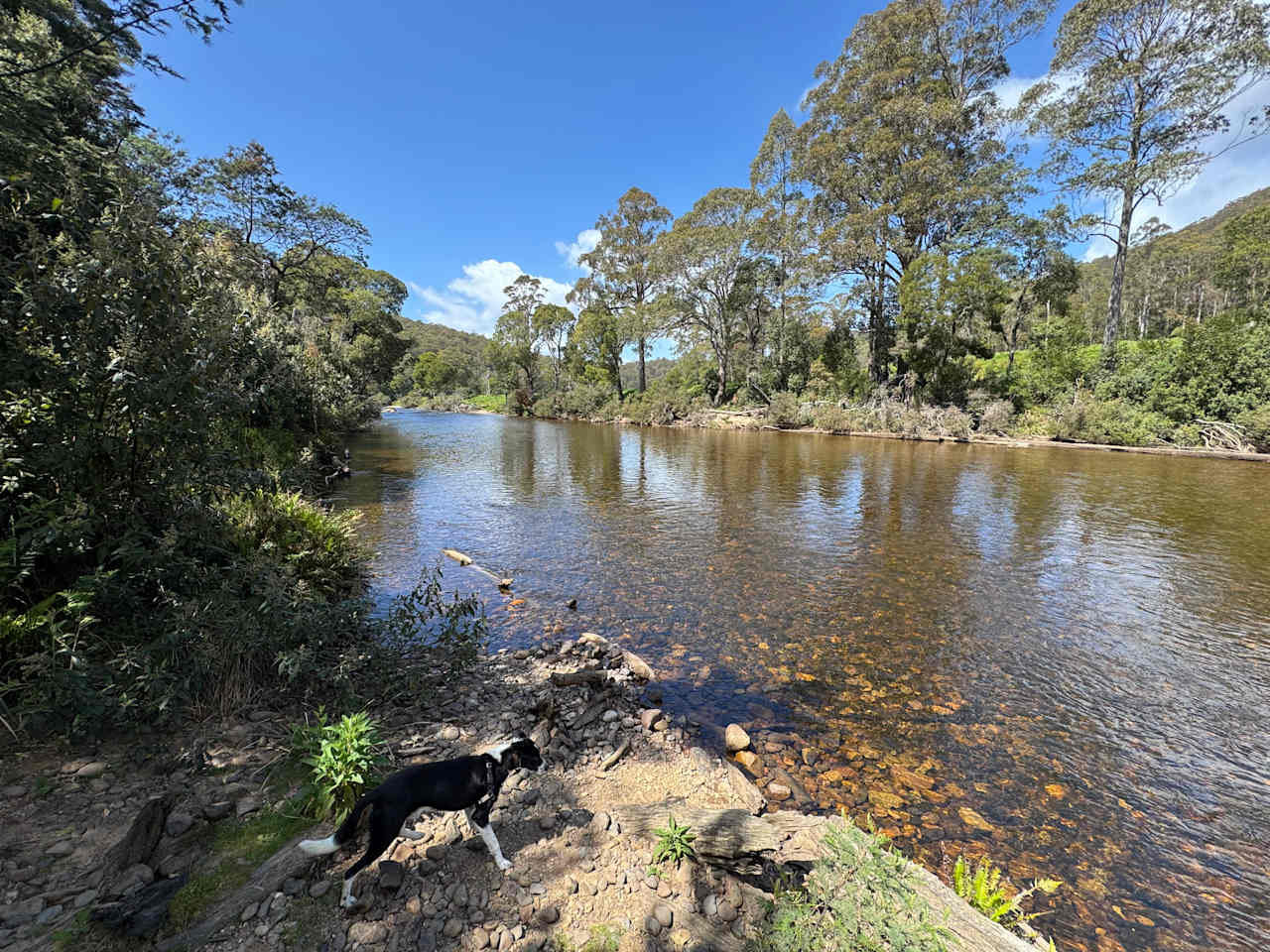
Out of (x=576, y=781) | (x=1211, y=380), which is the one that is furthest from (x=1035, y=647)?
(x=1211, y=380)

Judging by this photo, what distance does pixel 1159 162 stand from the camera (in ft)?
85.2

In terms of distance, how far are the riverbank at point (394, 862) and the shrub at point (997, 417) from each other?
3400 cm

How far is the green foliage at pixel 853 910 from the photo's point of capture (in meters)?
2.25

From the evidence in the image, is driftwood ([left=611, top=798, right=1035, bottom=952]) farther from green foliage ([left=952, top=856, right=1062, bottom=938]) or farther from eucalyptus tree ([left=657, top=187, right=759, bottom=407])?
eucalyptus tree ([left=657, top=187, right=759, bottom=407])

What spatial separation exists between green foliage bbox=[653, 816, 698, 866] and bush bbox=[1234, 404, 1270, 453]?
31.0 meters

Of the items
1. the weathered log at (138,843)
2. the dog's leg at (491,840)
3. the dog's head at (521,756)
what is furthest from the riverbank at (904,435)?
the weathered log at (138,843)

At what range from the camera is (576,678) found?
5156mm

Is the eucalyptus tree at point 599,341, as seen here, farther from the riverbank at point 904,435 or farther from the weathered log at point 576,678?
the weathered log at point 576,678

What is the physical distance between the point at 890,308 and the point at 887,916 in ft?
136

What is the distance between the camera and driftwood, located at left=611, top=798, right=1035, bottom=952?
7.59ft

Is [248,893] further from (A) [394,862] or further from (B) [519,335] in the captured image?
(B) [519,335]

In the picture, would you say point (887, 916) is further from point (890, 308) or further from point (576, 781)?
point (890, 308)

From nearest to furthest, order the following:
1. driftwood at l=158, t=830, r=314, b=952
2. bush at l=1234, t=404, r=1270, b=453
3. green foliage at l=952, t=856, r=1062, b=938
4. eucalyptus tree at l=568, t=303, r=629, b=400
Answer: driftwood at l=158, t=830, r=314, b=952
green foliage at l=952, t=856, r=1062, b=938
bush at l=1234, t=404, r=1270, b=453
eucalyptus tree at l=568, t=303, r=629, b=400

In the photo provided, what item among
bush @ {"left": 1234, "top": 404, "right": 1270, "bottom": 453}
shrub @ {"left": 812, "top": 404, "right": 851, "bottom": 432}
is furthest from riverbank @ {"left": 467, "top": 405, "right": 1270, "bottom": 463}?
bush @ {"left": 1234, "top": 404, "right": 1270, "bottom": 453}
